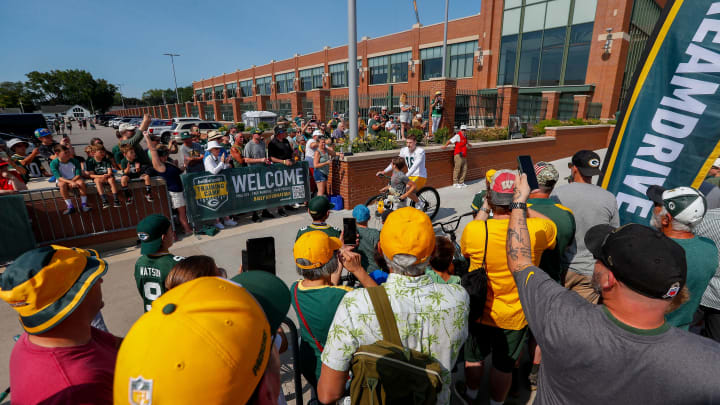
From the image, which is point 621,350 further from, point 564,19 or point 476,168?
point 564,19

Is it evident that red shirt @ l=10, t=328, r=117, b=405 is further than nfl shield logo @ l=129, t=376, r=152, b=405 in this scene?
Yes

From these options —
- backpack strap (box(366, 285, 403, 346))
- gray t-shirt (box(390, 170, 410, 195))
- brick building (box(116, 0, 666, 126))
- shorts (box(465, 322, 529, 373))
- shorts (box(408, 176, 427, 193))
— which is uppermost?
brick building (box(116, 0, 666, 126))

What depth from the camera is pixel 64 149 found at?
6.06 m

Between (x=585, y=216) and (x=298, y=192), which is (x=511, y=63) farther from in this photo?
(x=585, y=216)

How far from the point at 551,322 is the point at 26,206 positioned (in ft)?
26.2

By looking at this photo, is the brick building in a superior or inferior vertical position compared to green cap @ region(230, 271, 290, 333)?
superior

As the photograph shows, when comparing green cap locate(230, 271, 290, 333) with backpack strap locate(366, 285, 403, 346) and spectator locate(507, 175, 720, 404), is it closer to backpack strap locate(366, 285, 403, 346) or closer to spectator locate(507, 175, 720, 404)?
backpack strap locate(366, 285, 403, 346)

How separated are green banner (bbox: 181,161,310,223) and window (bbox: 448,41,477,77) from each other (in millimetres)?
28568

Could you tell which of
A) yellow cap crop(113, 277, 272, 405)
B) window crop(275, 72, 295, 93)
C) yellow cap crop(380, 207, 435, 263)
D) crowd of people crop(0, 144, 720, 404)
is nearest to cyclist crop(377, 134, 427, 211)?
crowd of people crop(0, 144, 720, 404)

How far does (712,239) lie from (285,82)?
182 ft

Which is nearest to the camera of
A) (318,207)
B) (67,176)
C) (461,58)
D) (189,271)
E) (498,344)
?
(189,271)

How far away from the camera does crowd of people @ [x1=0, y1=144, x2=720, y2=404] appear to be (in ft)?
2.99

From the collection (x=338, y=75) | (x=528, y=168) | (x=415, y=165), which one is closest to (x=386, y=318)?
(x=528, y=168)

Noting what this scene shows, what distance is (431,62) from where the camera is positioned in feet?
110
